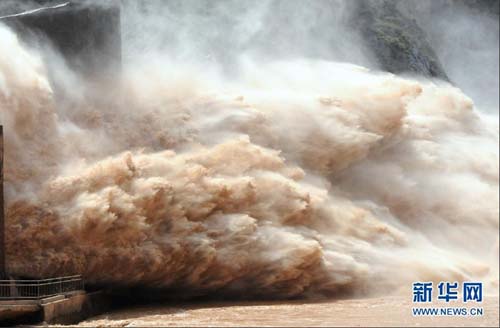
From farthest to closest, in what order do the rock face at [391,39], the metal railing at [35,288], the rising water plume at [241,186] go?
the rock face at [391,39], the rising water plume at [241,186], the metal railing at [35,288]

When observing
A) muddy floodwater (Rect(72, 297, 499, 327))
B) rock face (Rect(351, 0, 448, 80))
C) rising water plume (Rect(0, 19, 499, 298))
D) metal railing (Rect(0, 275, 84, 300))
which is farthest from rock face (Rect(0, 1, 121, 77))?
rock face (Rect(351, 0, 448, 80))

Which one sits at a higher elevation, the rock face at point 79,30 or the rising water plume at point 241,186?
the rock face at point 79,30

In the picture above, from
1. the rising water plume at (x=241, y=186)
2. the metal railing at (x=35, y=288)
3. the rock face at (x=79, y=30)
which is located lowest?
the metal railing at (x=35, y=288)

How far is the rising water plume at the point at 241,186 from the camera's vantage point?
65.6 ft

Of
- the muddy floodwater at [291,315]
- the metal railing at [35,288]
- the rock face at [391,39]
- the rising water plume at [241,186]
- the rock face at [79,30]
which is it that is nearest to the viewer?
the muddy floodwater at [291,315]

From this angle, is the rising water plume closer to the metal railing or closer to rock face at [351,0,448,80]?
the metal railing

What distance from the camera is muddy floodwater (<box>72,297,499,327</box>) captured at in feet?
58.2

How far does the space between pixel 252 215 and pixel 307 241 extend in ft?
4.55

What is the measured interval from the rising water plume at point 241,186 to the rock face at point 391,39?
7863 millimetres

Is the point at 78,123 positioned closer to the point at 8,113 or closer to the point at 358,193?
the point at 8,113

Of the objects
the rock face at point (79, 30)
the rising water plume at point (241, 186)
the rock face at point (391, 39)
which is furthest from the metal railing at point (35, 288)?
the rock face at point (391, 39)

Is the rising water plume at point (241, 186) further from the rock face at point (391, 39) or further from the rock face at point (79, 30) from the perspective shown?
the rock face at point (391, 39)

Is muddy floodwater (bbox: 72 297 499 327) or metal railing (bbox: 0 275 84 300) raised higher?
metal railing (bbox: 0 275 84 300)

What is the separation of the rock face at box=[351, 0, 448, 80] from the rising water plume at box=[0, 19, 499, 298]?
7863mm
